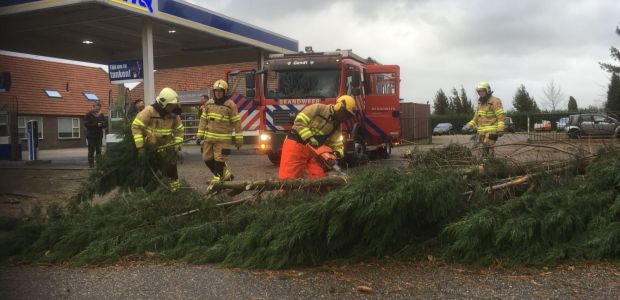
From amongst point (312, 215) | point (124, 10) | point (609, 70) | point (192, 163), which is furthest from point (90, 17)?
point (609, 70)

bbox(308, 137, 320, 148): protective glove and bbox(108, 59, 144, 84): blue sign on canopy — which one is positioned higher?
bbox(108, 59, 144, 84): blue sign on canopy

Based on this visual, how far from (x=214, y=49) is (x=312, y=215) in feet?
47.7

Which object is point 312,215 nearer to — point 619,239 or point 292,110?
point 619,239

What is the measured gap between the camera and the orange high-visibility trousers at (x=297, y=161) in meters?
6.74

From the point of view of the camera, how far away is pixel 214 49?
18094mm

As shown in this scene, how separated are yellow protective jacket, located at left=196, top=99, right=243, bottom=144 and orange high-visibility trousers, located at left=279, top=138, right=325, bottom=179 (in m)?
1.64

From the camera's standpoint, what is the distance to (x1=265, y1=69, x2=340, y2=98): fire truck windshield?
464 inches

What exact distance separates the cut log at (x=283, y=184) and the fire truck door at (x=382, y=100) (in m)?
7.42

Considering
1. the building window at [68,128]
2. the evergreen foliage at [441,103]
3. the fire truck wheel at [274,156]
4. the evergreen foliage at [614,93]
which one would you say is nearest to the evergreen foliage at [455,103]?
the evergreen foliage at [441,103]

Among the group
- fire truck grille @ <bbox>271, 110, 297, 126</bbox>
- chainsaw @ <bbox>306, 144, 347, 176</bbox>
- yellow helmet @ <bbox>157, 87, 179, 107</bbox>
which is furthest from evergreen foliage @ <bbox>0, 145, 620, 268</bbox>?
fire truck grille @ <bbox>271, 110, 297, 126</bbox>

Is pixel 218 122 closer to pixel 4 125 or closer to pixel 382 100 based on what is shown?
pixel 382 100

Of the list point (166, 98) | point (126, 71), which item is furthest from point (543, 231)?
point (126, 71)

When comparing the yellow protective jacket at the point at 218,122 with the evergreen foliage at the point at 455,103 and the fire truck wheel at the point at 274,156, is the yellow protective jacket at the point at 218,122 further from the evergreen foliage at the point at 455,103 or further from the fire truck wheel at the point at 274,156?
the evergreen foliage at the point at 455,103

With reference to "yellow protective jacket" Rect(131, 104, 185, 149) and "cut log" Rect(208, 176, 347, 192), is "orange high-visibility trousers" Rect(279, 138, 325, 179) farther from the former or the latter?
"yellow protective jacket" Rect(131, 104, 185, 149)
